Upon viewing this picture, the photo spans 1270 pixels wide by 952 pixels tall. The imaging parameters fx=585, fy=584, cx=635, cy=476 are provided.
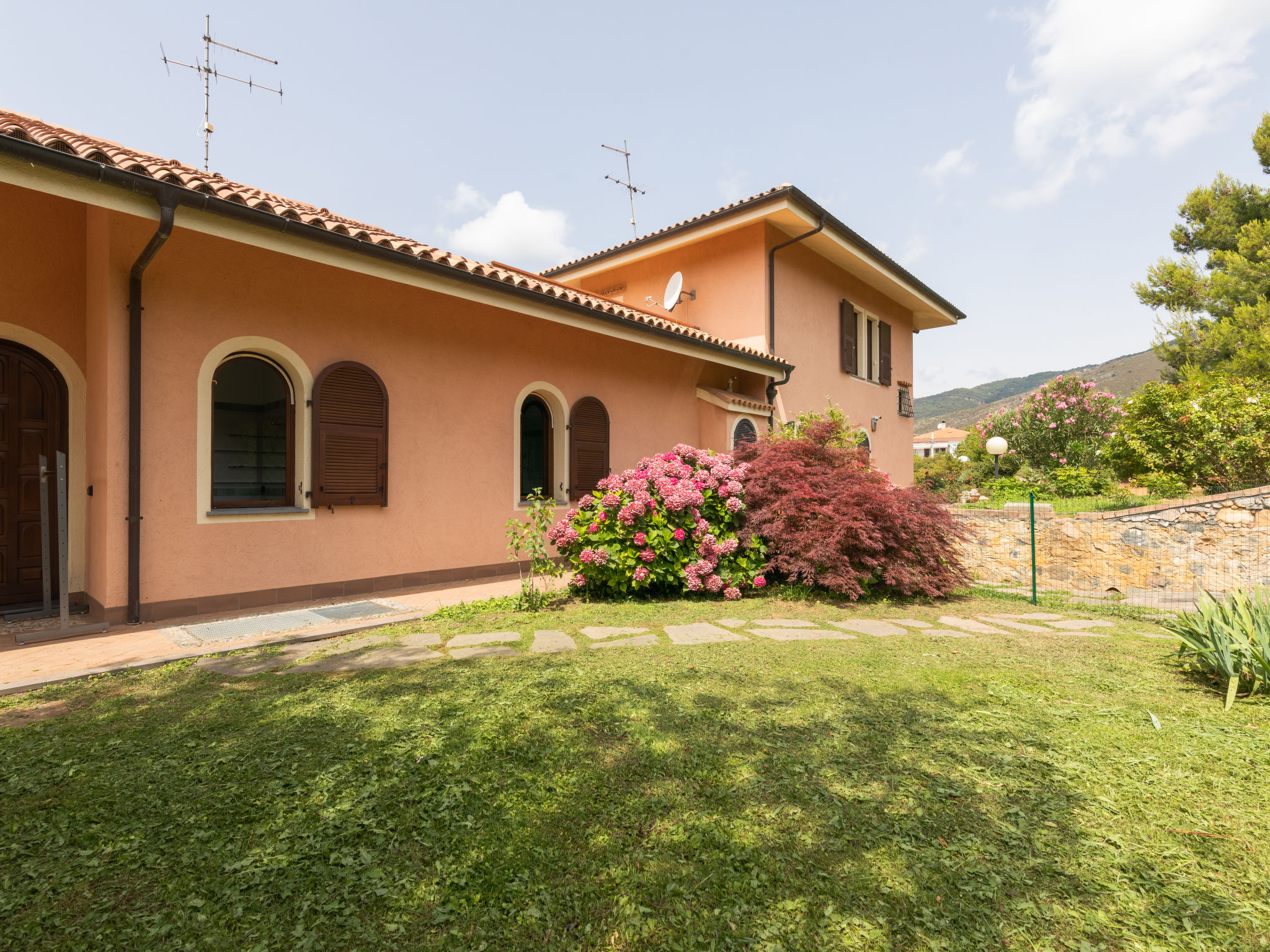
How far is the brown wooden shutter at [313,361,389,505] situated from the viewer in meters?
5.64

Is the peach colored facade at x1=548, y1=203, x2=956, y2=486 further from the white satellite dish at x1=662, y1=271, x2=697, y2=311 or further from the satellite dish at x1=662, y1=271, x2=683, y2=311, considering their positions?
the satellite dish at x1=662, y1=271, x2=683, y2=311

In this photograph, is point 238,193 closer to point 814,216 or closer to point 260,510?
point 260,510

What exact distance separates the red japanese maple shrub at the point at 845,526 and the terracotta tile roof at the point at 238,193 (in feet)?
9.59

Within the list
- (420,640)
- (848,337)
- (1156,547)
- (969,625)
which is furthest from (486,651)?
(848,337)

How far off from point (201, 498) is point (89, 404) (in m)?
1.31

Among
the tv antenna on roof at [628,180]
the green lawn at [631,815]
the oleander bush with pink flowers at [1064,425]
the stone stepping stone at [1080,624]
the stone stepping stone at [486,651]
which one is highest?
the tv antenna on roof at [628,180]

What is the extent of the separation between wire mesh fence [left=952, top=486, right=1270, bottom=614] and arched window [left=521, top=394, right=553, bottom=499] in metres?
5.96

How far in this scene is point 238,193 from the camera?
4637 millimetres

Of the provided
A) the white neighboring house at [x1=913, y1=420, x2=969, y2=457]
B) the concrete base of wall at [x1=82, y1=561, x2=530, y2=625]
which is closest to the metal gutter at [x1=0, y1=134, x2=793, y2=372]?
the concrete base of wall at [x1=82, y1=561, x2=530, y2=625]

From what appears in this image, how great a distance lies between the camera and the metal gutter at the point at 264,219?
11.6 feet

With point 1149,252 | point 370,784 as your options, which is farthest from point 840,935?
point 1149,252

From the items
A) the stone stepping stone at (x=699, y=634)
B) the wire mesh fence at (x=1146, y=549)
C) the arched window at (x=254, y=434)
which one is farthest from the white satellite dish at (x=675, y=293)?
the stone stepping stone at (x=699, y=634)

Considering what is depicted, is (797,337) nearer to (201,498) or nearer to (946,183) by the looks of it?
(946,183)

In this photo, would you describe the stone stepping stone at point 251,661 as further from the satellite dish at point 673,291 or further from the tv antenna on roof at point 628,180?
the tv antenna on roof at point 628,180
